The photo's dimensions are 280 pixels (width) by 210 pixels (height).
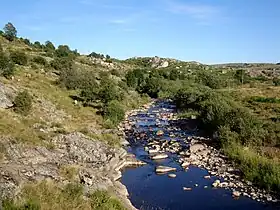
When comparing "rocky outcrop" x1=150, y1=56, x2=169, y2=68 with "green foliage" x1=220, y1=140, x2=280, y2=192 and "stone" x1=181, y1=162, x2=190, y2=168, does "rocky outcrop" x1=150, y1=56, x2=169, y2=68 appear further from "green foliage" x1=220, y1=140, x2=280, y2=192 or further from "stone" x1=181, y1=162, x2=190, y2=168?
"stone" x1=181, y1=162, x2=190, y2=168

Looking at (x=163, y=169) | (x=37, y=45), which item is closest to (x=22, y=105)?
(x=163, y=169)

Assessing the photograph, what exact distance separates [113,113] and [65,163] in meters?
21.0

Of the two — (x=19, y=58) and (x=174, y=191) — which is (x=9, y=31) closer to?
(x=19, y=58)

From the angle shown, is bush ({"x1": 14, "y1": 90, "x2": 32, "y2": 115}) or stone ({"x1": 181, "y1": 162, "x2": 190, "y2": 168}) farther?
bush ({"x1": 14, "y1": 90, "x2": 32, "y2": 115})

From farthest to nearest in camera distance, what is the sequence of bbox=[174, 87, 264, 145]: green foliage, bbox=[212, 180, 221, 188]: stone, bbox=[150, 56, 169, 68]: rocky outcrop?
bbox=[150, 56, 169, 68]: rocky outcrop
bbox=[174, 87, 264, 145]: green foliage
bbox=[212, 180, 221, 188]: stone

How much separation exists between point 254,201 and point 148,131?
21801 millimetres

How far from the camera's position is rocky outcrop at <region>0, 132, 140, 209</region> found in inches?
723

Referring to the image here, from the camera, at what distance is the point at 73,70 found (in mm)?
61531

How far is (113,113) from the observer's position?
43.8m

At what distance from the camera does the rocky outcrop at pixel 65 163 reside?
18.4m

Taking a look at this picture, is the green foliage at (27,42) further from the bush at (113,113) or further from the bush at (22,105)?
the bush at (22,105)

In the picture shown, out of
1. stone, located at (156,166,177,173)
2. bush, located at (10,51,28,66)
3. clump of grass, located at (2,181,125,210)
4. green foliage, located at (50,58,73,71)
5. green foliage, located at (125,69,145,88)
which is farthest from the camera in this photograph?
green foliage, located at (125,69,145,88)

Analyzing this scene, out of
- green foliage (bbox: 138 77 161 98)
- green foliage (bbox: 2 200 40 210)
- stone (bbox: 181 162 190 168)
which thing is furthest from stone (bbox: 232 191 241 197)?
green foliage (bbox: 138 77 161 98)

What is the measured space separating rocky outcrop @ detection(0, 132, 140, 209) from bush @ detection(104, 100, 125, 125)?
1293 cm
